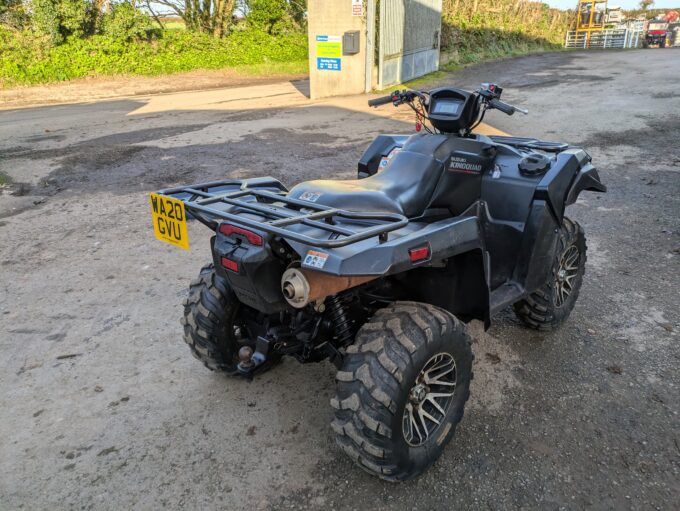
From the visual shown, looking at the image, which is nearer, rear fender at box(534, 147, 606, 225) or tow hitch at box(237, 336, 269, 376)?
tow hitch at box(237, 336, 269, 376)

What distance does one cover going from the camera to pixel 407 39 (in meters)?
A: 16.4

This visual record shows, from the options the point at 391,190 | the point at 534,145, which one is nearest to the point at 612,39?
the point at 534,145

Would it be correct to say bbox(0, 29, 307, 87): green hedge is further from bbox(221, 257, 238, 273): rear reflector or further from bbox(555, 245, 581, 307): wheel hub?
bbox(555, 245, 581, 307): wheel hub

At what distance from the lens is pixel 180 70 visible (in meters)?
20.0

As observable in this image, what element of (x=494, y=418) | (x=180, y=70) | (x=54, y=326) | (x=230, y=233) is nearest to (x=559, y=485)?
(x=494, y=418)

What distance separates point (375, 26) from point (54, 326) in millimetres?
12988

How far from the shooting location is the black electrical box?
46.5 ft

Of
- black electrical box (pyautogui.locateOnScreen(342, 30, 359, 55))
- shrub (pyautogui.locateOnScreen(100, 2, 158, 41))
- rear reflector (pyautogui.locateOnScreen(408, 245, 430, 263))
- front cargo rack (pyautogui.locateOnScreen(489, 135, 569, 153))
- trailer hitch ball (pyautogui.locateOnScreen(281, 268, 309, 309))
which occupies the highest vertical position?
shrub (pyautogui.locateOnScreen(100, 2, 158, 41))

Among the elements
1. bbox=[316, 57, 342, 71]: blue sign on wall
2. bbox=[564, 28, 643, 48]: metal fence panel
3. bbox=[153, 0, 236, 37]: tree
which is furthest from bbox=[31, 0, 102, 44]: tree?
bbox=[564, 28, 643, 48]: metal fence panel

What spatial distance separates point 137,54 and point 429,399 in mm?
20441

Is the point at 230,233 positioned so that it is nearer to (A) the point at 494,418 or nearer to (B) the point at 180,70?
(A) the point at 494,418

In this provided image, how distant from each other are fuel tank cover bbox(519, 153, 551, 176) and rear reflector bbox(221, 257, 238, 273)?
6.56ft

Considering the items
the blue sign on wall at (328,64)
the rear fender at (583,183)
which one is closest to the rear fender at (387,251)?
the rear fender at (583,183)

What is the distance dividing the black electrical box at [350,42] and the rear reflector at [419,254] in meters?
13.2
